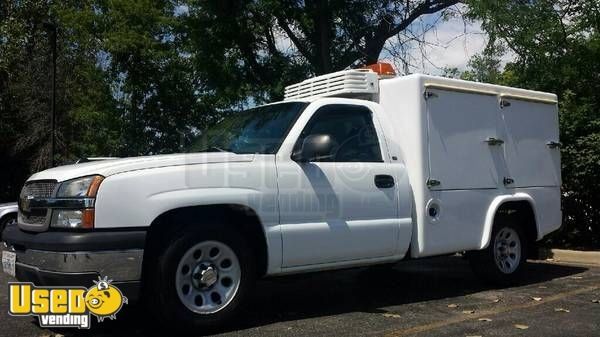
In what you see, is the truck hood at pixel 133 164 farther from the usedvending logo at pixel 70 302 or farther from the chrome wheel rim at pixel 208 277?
the usedvending logo at pixel 70 302

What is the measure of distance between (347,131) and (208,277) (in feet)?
6.52

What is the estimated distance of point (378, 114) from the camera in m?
6.30

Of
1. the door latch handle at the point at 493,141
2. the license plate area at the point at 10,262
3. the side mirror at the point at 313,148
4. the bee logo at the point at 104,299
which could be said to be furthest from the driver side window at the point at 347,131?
the license plate area at the point at 10,262

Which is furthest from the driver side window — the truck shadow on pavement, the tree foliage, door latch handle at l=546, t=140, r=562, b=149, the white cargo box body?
the tree foliage

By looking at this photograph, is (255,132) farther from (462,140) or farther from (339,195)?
(462,140)

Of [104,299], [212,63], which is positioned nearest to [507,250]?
[104,299]

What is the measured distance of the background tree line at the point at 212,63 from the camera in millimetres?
10664

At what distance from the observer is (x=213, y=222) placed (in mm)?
5090

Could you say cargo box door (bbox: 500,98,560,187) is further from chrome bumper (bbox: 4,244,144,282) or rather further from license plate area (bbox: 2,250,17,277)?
license plate area (bbox: 2,250,17,277)

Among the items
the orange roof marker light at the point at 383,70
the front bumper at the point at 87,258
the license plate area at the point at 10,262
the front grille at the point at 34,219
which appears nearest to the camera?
the front bumper at the point at 87,258

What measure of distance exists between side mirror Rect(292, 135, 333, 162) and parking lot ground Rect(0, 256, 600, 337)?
1.16m

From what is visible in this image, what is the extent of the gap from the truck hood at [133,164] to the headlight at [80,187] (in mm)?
41

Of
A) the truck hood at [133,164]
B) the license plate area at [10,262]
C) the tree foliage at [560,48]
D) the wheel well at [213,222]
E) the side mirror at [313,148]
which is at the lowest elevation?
the license plate area at [10,262]

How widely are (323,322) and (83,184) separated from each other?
2.31 meters
